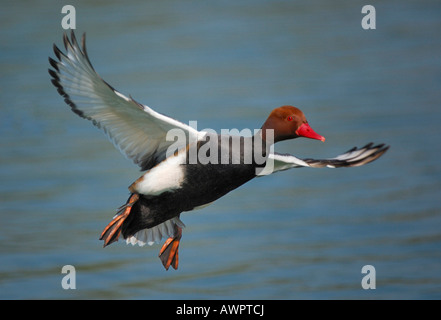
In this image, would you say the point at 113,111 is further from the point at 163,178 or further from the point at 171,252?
the point at 171,252

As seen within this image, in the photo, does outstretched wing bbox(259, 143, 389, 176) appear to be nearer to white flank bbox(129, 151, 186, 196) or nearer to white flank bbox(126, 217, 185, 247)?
white flank bbox(129, 151, 186, 196)

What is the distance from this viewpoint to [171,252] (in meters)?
7.15

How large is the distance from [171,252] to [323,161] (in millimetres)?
1724

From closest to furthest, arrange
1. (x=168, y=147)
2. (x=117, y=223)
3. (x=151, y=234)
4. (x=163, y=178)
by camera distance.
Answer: (x=163, y=178), (x=117, y=223), (x=168, y=147), (x=151, y=234)

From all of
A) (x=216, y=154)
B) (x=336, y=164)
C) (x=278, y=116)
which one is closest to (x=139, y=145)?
(x=216, y=154)

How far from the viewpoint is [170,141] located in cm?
630

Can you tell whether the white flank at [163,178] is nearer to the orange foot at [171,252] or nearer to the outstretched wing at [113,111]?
the outstretched wing at [113,111]

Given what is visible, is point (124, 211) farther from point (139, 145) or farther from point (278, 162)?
point (278, 162)

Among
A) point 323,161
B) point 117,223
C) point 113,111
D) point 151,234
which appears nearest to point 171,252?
point 151,234

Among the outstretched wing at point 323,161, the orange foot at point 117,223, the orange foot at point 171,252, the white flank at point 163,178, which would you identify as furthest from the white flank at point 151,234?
the outstretched wing at point 323,161

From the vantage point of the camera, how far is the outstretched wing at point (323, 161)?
619 centimetres

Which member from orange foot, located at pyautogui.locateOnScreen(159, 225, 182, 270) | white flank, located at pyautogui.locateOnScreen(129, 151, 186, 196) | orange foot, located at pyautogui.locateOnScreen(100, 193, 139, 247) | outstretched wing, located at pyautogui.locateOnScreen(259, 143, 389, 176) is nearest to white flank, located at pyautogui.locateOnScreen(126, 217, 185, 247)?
orange foot, located at pyautogui.locateOnScreen(159, 225, 182, 270)

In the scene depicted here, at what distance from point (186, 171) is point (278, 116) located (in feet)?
2.73

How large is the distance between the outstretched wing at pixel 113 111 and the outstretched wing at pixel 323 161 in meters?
0.62
